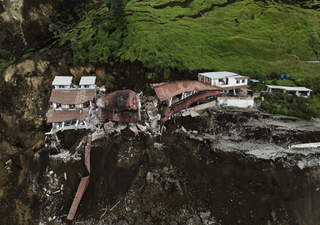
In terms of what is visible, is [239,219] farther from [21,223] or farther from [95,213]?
[21,223]

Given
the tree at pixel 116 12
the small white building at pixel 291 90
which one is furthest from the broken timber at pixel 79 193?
the small white building at pixel 291 90

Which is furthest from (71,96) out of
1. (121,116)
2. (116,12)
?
(116,12)

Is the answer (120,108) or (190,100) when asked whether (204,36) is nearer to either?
(190,100)

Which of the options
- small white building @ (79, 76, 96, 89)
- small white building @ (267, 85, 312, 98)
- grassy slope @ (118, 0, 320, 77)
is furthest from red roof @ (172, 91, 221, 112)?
small white building @ (79, 76, 96, 89)

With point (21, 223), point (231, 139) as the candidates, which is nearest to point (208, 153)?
point (231, 139)

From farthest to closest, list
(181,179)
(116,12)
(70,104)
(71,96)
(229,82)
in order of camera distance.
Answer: (116,12)
(229,82)
(71,96)
(70,104)
(181,179)

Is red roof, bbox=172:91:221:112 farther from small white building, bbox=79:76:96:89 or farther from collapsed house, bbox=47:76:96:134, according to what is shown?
small white building, bbox=79:76:96:89
